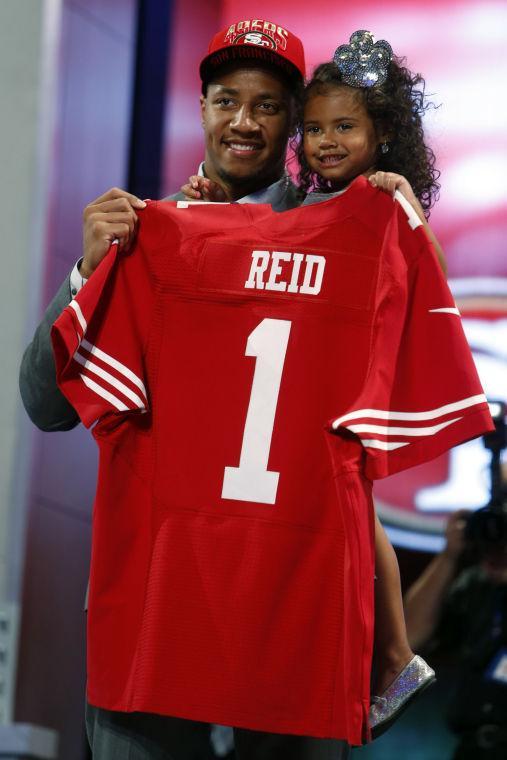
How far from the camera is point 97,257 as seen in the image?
186cm

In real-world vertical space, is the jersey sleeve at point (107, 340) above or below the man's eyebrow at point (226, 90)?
below

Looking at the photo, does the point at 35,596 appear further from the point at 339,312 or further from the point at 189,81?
the point at 339,312

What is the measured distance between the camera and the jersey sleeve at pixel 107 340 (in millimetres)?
1768

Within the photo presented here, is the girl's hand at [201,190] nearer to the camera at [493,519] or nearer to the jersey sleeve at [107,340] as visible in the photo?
the jersey sleeve at [107,340]

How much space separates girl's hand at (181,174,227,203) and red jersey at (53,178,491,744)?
13 cm

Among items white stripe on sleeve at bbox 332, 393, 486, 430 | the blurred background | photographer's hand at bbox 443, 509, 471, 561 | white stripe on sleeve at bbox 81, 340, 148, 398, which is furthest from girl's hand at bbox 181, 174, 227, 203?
the blurred background

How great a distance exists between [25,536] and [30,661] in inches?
16.9

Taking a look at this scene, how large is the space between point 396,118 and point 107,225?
534 mm

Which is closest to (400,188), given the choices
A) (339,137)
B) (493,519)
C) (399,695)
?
(339,137)

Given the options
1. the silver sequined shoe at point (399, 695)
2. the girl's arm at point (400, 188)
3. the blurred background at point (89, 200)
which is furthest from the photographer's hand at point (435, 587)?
the girl's arm at point (400, 188)

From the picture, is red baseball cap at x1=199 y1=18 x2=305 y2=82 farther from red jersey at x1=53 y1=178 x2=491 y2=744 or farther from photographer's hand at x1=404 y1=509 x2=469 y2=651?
photographer's hand at x1=404 y1=509 x2=469 y2=651

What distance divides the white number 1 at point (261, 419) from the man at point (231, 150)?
11.0 inches

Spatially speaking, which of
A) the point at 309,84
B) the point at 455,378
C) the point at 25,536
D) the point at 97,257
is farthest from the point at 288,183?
the point at 25,536

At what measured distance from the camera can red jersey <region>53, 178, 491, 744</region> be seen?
1.66m
